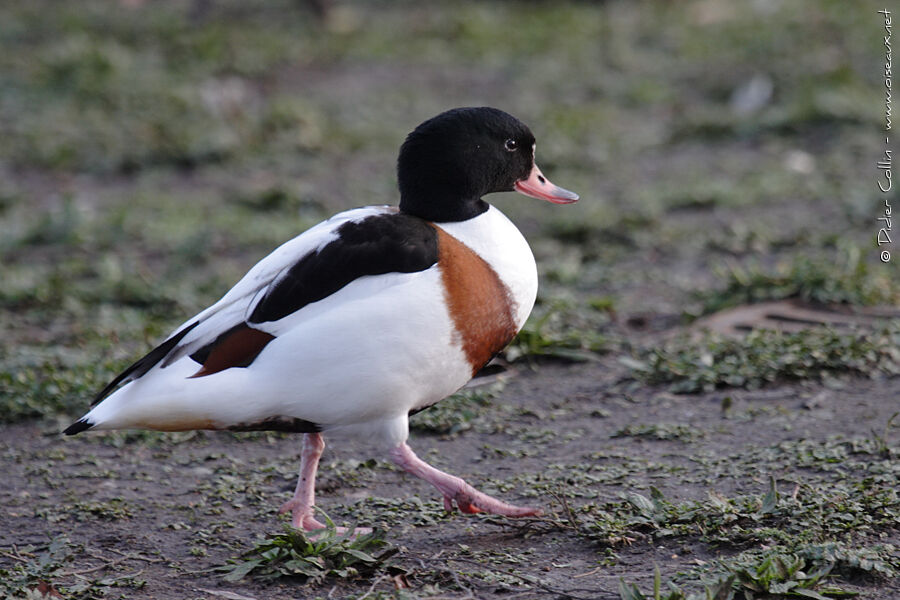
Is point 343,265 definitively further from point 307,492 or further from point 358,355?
point 307,492

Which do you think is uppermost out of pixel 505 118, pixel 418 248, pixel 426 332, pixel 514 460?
pixel 505 118

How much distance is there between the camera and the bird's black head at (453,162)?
3.89 metres

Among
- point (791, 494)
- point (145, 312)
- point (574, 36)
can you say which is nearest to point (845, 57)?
point (574, 36)

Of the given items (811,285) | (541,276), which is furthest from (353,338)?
(541,276)

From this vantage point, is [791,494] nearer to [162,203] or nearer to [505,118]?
[505,118]

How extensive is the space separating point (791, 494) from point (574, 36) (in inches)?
329

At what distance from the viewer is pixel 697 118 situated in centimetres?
912

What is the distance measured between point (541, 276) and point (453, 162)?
2.55 metres

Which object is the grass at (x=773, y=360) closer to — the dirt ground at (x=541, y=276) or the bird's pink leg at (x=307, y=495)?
the dirt ground at (x=541, y=276)

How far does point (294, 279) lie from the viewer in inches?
142

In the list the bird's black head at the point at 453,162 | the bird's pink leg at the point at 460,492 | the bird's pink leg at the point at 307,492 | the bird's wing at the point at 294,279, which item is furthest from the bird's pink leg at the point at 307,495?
the bird's black head at the point at 453,162

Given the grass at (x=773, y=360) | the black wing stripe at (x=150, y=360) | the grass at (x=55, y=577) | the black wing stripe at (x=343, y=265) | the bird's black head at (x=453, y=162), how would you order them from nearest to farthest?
1. the grass at (x=55, y=577)
2. the black wing stripe at (x=343, y=265)
3. the black wing stripe at (x=150, y=360)
4. the bird's black head at (x=453, y=162)
5. the grass at (x=773, y=360)

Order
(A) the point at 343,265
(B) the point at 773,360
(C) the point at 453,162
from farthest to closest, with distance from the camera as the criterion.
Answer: (B) the point at 773,360
(C) the point at 453,162
(A) the point at 343,265

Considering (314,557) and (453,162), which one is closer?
(314,557)
